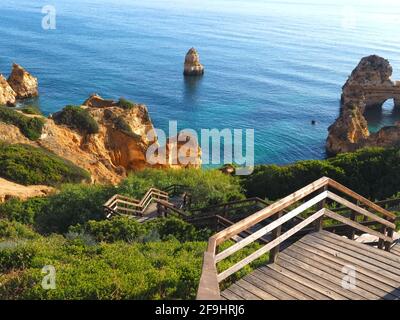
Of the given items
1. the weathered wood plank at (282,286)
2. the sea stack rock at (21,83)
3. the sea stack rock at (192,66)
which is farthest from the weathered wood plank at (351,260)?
the sea stack rock at (192,66)

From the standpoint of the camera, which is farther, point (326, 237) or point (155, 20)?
point (155, 20)

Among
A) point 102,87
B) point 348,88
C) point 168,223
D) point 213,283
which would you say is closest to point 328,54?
point 348,88

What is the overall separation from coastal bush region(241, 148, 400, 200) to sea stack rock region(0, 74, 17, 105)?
45.3 meters

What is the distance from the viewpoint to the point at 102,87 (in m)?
70.1

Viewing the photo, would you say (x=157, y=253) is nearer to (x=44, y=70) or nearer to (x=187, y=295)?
(x=187, y=295)

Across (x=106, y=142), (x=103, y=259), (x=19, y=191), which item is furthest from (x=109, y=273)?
(x=106, y=142)

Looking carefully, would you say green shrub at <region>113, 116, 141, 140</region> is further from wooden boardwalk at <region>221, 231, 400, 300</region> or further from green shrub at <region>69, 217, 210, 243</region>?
wooden boardwalk at <region>221, 231, 400, 300</region>

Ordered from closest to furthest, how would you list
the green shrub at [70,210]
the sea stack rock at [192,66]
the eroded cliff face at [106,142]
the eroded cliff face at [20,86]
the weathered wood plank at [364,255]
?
the weathered wood plank at [364,255] → the green shrub at [70,210] → the eroded cliff face at [106,142] → the eroded cliff face at [20,86] → the sea stack rock at [192,66]

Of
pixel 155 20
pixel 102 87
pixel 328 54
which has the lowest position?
pixel 102 87

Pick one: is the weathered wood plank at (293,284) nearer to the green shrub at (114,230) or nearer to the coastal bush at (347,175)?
the green shrub at (114,230)

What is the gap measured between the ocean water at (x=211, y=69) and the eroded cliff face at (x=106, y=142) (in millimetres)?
14311

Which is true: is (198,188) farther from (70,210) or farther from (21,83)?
(21,83)

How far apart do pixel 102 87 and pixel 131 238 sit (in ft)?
202

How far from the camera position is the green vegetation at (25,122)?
32.6m
